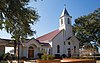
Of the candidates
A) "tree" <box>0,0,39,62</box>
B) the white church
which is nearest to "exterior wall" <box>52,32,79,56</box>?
the white church

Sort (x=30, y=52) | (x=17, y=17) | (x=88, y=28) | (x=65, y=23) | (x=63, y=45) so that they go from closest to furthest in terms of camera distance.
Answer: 1. (x=17, y=17)
2. (x=30, y=52)
3. (x=63, y=45)
4. (x=88, y=28)
5. (x=65, y=23)

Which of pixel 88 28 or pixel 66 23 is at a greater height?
pixel 66 23

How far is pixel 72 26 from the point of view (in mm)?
54344

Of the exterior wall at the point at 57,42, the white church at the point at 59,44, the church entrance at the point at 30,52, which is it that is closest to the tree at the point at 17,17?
→ the white church at the point at 59,44

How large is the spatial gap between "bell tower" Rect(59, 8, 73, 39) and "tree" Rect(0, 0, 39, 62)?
31.4 meters

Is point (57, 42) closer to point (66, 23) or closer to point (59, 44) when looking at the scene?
point (59, 44)

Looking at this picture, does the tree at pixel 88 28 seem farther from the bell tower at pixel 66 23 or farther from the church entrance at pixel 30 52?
the church entrance at pixel 30 52

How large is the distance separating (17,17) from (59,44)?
33.3 meters

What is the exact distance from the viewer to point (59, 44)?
163ft

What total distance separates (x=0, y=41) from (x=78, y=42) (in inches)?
870

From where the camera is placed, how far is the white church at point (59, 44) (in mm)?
43781

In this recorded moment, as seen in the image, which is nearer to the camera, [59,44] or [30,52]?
[30,52]

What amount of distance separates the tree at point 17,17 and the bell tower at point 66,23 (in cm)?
3144

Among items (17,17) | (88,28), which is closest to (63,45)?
(88,28)
